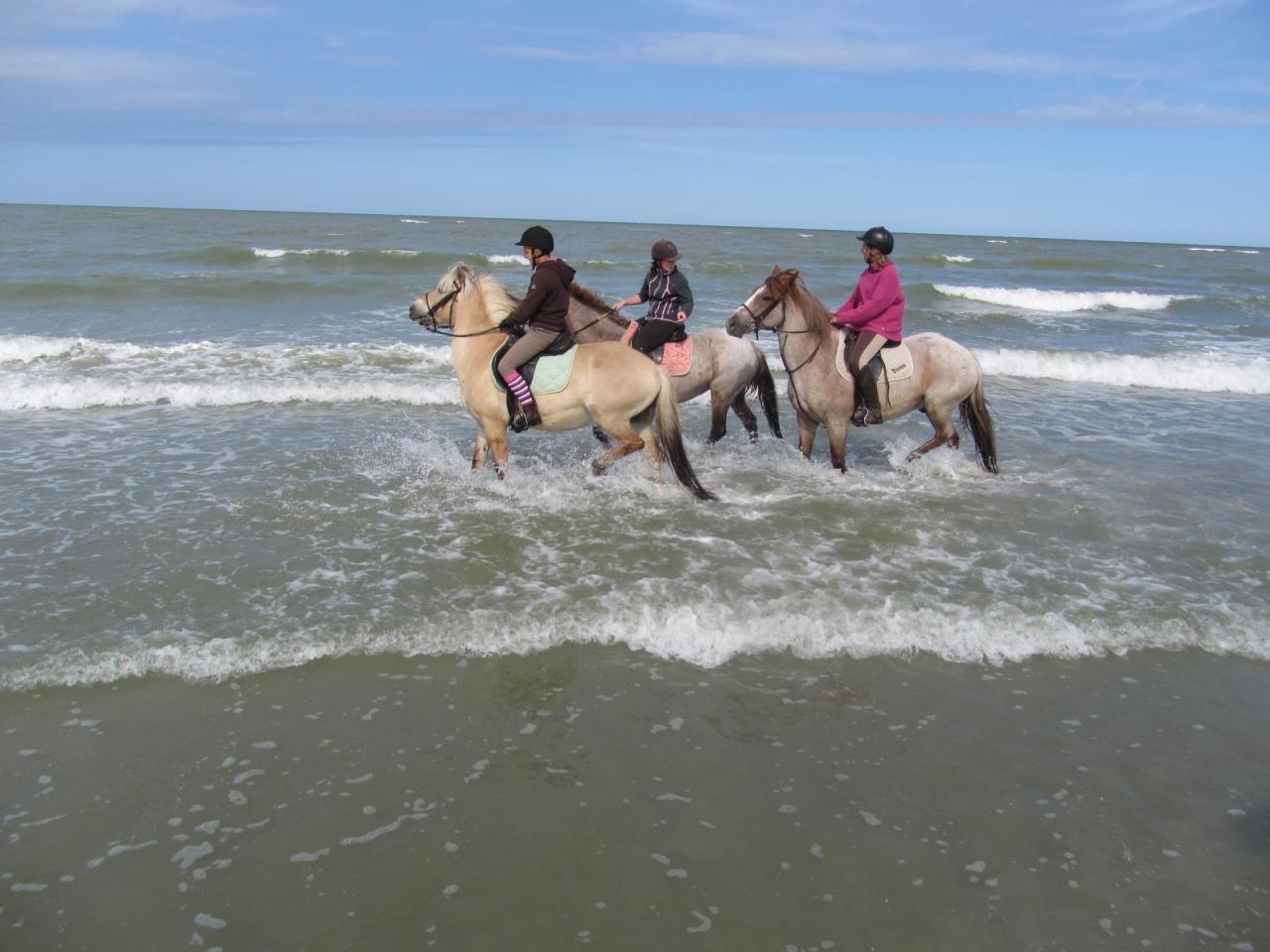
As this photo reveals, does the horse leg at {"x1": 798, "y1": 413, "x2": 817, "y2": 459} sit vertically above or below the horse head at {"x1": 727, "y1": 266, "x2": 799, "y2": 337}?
below

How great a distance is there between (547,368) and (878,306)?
3133 millimetres

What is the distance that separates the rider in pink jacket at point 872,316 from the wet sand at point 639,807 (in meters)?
3.76

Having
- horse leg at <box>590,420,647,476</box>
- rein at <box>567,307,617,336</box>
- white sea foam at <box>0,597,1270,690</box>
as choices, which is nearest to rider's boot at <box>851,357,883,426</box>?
horse leg at <box>590,420,647,476</box>

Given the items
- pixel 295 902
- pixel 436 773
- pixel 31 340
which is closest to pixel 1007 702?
pixel 436 773

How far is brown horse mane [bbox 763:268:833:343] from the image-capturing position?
7.93 metres

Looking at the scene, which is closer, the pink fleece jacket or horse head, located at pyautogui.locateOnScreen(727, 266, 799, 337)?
the pink fleece jacket

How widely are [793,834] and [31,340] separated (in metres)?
15.3

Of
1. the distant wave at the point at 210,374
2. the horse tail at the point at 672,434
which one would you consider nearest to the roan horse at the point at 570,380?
the horse tail at the point at 672,434

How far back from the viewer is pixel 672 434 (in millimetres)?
7285

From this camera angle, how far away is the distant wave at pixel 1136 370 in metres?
14.7

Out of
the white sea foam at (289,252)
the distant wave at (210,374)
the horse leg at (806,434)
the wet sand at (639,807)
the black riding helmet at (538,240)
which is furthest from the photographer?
the white sea foam at (289,252)

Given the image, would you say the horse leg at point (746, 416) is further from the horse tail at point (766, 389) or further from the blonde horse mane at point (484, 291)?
the blonde horse mane at point (484, 291)

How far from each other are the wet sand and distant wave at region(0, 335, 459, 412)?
7382 mm

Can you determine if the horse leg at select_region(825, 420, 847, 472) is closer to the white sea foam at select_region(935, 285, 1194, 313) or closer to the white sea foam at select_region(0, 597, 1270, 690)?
the white sea foam at select_region(0, 597, 1270, 690)
